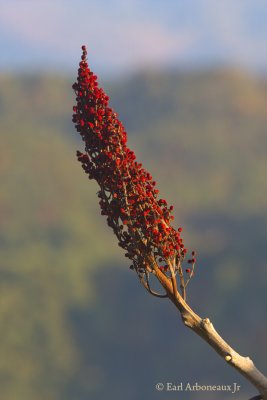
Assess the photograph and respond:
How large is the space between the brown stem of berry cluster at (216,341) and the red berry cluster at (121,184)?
0.51ft

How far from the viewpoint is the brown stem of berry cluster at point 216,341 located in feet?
19.9

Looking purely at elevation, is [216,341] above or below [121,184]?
below

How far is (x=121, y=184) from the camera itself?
6.14m

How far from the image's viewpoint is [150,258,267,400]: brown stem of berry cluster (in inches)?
238

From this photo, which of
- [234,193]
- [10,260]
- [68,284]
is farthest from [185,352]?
[234,193]

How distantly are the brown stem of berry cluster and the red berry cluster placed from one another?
154mm

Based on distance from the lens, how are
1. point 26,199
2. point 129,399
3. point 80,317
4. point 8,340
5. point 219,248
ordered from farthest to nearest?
point 26,199, point 219,248, point 80,317, point 129,399, point 8,340

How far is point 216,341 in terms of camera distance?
6137 millimetres

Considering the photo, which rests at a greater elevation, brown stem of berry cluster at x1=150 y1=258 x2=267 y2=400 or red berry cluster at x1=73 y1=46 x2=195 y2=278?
red berry cluster at x1=73 y1=46 x2=195 y2=278

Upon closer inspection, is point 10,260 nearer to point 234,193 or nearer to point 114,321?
point 114,321

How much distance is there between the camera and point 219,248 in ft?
508

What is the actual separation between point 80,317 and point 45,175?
45.5m

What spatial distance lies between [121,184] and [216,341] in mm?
1175

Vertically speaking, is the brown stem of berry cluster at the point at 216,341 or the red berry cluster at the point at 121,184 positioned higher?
A: the red berry cluster at the point at 121,184
